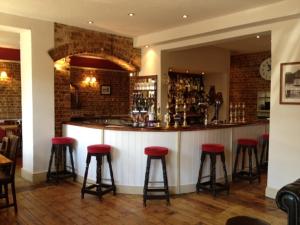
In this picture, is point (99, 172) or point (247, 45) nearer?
point (99, 172)

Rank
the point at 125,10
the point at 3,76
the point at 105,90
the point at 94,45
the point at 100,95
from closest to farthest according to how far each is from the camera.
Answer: the point at 125,10 → the point at 94,45 → the point at 3,76 → the point at 100,95 → the point at 105,90

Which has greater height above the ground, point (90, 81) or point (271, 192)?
point (90, 81)

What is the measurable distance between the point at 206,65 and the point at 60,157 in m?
4.47

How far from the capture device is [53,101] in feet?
16.9

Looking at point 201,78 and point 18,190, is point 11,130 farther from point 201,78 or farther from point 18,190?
point 201,78

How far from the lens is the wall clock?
7.93 m

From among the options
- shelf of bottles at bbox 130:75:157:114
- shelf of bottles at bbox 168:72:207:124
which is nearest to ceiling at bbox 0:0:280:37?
shelf of bottles at bbox 130:75:157:114

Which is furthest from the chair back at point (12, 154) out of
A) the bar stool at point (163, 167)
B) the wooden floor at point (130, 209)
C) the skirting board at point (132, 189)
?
the bar stool at point (163, 167)

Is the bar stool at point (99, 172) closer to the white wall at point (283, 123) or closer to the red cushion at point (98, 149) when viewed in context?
the red cushion at point (98, 149)

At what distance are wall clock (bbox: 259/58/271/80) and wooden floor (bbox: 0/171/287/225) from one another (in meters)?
4.41

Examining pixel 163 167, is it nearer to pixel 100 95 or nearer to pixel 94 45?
pixel 94 45

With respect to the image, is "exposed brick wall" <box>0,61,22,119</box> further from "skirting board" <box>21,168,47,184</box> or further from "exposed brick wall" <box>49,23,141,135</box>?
"skirting board" <box>21,168,47,184</box>

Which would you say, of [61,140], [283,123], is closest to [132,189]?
[61,140]

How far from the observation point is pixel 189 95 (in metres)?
8.16
